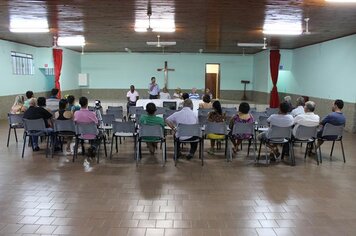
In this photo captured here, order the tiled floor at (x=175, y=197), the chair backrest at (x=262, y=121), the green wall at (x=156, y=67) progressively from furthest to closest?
the green wall at (x=156, y=67) < the chair backrest at (x=262, y=121) < the tiled floor at (x=175, y=197)

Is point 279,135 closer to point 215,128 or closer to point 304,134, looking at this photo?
point 304,134

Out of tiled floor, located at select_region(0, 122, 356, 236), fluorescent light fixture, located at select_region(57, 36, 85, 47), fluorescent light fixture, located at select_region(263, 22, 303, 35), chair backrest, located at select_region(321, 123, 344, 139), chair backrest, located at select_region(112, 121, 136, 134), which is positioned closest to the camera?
tiled floor, located at select_region(0, 122, 356, 236)

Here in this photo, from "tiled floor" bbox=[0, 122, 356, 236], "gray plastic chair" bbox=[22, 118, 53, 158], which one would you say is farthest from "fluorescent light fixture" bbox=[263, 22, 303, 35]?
"gray plastic chair" bbox=[22, 118, 53, 158]

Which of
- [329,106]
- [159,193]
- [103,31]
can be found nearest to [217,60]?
[329,106]

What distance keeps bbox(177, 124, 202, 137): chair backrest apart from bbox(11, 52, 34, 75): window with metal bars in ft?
26.8

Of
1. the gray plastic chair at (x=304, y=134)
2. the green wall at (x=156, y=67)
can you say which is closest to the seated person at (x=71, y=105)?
the gray plastic chair at (x=304, y=134)

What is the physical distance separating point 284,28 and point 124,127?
452cm

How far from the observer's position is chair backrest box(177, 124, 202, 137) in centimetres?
514

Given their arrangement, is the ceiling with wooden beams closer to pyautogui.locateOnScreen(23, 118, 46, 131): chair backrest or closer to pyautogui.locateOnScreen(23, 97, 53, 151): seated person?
pyautogui.locateOnScreen(23, 97, 53, 151): seated person

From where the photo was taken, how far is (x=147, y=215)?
334cm

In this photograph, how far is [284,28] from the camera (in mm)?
7434

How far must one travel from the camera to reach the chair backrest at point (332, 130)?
216 inches

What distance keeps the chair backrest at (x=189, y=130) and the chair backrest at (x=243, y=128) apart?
2.27 ft

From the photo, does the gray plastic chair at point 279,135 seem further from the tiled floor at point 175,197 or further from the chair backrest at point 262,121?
the chair backrest at point 262,121
